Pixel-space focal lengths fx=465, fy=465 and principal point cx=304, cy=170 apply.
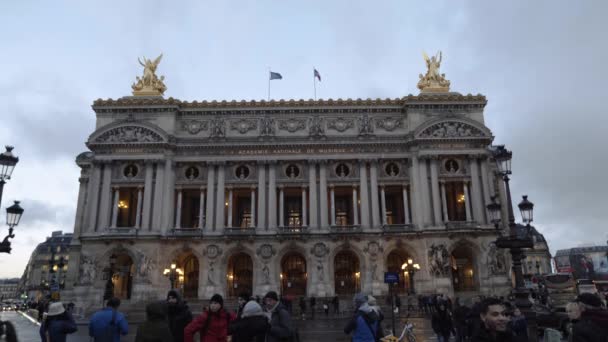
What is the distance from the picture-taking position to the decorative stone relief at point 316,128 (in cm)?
4903

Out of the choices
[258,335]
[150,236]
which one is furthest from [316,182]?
[258,335]

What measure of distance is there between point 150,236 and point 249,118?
51.9 ft

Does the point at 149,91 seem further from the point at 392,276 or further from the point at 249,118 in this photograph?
the point at 392,276

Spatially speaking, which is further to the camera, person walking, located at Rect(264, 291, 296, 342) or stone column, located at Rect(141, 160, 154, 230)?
stone column, located at Rect(141, 160, 154, 230)

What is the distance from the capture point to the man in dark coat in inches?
258

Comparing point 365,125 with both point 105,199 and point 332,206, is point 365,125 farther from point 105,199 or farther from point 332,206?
point 105,199

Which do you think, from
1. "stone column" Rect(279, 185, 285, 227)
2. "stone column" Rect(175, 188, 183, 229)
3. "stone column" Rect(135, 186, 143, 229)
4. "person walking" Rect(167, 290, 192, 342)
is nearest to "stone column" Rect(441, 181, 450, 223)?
"stone column" Rect(279, 185, 285, 227)

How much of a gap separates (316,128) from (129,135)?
19.5 meters

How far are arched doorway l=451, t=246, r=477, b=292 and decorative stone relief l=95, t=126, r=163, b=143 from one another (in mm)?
32395

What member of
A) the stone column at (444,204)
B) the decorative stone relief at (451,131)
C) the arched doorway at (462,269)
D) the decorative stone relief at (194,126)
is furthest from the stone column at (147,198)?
the arched doorway at (462,269)

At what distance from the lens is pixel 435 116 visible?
49.2m

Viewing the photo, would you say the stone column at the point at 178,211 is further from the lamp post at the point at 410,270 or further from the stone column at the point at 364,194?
the lamp post at the point at 410,270

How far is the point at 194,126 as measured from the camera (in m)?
Result: 49.9

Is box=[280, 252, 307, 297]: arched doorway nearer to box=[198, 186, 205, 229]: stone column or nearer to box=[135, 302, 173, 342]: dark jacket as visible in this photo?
box=[198, 186, 205, 229]: stone column
